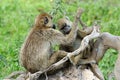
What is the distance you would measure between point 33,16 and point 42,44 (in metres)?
4.52

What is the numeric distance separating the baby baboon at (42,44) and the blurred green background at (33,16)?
224 centimetres

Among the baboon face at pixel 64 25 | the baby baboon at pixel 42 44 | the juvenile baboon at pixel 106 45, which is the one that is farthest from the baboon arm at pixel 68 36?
the juvenile baboon at pixel 106 45

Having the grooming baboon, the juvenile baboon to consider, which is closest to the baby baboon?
the grooming baboon

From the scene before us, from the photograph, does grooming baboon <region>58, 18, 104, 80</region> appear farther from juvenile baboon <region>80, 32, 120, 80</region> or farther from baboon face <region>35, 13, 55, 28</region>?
baboon face <region>35, 13, 55, 28</region>

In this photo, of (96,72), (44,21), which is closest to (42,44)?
(44,21)

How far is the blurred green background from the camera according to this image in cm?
1041

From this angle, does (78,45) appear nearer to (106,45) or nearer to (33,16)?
(106,45)

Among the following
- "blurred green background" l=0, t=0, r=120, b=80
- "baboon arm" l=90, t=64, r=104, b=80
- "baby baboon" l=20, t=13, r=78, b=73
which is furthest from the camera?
"blurred green background" l=0, t=0, r=120, b=80

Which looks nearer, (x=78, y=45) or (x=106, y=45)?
(x=106, y=45)

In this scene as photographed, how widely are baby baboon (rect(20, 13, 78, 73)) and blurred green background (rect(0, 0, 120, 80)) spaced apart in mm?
2244

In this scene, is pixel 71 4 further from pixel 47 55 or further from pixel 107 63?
pixel 47 55

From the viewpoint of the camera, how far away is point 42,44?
7629 mm

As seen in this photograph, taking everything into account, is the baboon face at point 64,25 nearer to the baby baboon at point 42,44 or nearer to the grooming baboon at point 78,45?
the grooming baboon at point 78,45

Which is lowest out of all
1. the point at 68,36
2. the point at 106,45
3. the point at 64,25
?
the point at 106,45
